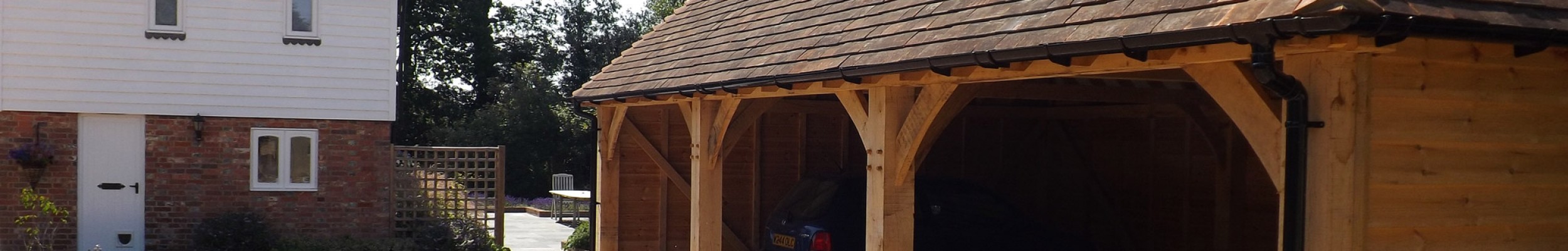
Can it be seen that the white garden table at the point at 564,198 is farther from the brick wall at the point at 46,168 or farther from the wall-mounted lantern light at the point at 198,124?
the brick wall at the point at 46,168

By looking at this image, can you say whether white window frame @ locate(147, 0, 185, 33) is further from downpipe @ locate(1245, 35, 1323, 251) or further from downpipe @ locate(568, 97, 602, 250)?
downpipe @ locate(1245, 35, 1323, 251)

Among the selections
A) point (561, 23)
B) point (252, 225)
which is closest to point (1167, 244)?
point (252, 225)

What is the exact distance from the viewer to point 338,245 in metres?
14.0

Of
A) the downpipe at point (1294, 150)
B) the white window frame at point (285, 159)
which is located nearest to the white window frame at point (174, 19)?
the white window frame at point (285, 159)

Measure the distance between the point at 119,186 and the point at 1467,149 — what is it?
42.9 feet

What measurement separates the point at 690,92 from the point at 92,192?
27.1 ft

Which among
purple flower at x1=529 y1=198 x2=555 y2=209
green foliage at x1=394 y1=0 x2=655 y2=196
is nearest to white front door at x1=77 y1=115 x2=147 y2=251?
purple flower at x1=529 y1=198 x2=555 y2=209

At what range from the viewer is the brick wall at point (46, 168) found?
1341 centimetres

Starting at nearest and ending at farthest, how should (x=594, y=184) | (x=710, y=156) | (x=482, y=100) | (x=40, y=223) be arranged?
(x=710, y=156) < (x=594, y=184) < (x=40, y=223) < (x=482, y=100)

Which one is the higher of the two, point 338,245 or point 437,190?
point 437,190

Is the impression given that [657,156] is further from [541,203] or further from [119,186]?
[541,203]

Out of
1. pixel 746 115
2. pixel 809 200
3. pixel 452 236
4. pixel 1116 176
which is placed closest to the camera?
pixel 809 200

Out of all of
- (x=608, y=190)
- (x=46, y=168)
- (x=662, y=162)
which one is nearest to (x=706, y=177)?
(x=662, y=162)

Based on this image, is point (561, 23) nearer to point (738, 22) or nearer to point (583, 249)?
point (583, 249)
